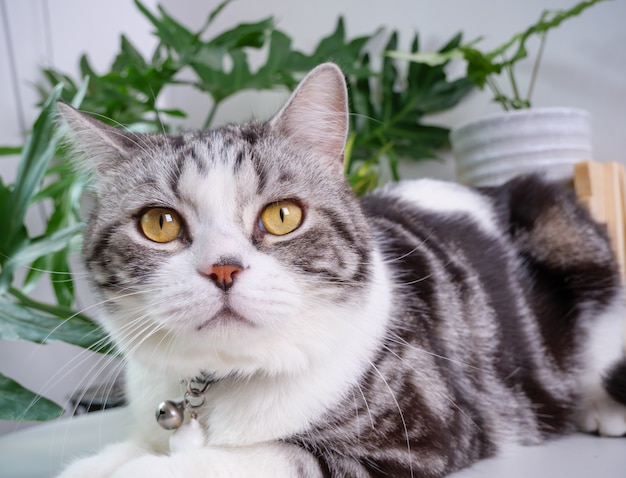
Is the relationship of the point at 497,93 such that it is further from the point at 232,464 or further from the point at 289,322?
the point at 232,464

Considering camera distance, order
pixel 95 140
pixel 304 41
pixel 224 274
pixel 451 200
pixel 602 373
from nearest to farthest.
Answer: pixel 224 274
pixel 95 140
pixel 602 373
pixel 451 200
pixel 304 41

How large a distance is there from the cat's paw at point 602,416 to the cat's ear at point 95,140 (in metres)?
1.04

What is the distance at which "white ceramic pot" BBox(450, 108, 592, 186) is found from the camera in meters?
1.53

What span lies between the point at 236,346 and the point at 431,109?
1.52 meters

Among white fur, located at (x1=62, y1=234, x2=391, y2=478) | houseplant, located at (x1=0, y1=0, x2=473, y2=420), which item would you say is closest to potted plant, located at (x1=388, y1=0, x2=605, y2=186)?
houseplant, located at (x1=0, y1=0, x2=473, y2=420)

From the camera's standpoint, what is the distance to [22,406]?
909 mm

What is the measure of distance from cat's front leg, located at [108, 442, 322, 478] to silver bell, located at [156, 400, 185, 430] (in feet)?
0.21

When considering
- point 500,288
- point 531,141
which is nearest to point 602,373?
point 500,288

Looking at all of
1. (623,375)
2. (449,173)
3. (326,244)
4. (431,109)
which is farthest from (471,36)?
(326,244)

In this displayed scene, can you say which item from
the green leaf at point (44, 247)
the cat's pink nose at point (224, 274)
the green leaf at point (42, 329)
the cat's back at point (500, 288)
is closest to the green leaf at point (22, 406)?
the green leaf at point (42, 329)

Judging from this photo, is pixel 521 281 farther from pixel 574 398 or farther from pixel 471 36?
pixel 471 36

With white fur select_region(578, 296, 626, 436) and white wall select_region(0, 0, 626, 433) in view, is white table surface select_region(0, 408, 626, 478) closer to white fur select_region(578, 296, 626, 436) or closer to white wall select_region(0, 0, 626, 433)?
white fur select_region(578, 296, 626, 436)

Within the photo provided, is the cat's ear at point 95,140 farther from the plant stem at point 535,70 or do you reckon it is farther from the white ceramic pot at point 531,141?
the plant stem at point 535,70

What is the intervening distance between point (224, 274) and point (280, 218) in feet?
0.51
